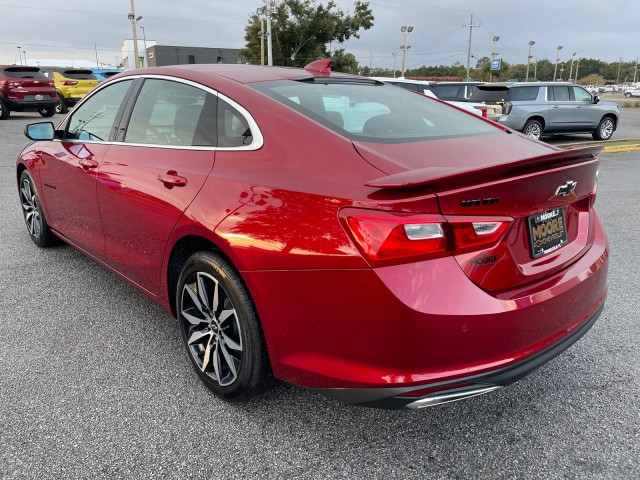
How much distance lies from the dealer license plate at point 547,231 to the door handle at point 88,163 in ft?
8.52

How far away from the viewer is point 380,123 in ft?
8.02

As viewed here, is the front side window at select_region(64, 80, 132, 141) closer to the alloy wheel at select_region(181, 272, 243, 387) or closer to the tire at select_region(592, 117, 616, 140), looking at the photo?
the alloy wheel at select_region(181, 272, 243, 387)

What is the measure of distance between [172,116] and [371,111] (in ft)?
3.67

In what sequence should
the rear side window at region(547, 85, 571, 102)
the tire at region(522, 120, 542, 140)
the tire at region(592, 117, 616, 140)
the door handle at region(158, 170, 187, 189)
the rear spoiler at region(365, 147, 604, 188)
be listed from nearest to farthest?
the rear spoiler at region(365, 147, 604, 188) < the door handle at region(158, 170, 187, 189) < the tire at region(522, 120, 542, 140) < the rear side window at region(547, 85, 571, 102) < the tire at region(592, 117, 616, 140)

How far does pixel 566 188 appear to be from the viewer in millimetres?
2084

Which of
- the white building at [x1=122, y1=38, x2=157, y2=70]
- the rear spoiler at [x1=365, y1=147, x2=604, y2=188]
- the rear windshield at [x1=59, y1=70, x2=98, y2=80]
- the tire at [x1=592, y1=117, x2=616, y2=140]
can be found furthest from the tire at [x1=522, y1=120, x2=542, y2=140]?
the white building at [x1=122, y1=38, x2=157, y2=70]

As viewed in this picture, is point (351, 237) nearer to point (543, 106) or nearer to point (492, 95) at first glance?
point (492, 95)

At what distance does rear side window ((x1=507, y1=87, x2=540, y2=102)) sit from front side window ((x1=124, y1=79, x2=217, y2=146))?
1257 centimetres

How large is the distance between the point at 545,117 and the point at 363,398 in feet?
45.4

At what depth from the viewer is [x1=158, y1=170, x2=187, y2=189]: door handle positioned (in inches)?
97.7

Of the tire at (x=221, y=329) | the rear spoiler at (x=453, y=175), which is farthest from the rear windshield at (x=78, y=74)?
the rear spoiler at (x=453, y=175)

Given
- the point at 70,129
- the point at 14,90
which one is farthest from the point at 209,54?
the point at 70,129

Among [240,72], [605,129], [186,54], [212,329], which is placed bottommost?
[212,329]

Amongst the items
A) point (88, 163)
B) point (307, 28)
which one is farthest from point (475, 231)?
point (307, 28)
